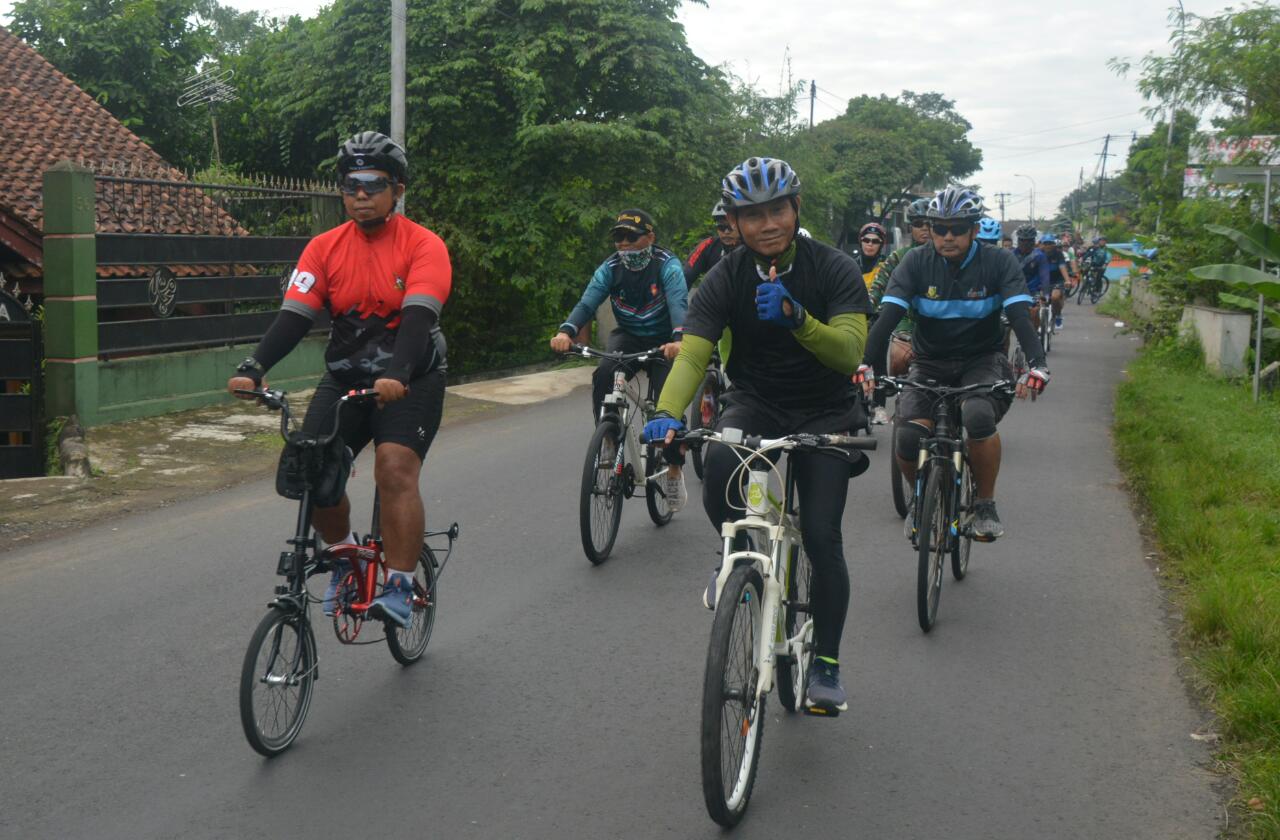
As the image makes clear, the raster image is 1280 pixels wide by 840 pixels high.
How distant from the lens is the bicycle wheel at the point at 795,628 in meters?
4.63

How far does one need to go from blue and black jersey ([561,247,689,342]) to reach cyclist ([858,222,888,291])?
5011mm

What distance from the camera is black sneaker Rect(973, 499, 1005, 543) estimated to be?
275 inches

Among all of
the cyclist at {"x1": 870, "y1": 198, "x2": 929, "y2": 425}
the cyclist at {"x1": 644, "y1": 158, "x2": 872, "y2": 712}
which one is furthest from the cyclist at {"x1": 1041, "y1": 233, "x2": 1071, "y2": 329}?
the cyclist at {"x1": 644, "y1": 158, "x2": 872, "y2": 712}

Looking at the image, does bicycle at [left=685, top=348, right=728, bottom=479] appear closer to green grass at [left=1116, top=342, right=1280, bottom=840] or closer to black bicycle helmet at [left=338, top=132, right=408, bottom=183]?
green grass at [left=1116, top=342, right=1280, bottom=840]

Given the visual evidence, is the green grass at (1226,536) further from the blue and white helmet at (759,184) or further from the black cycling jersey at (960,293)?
the blue and white helmet at (759,184)

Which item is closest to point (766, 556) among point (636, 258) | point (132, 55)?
point (636, 258)

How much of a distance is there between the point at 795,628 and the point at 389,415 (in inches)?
64.1

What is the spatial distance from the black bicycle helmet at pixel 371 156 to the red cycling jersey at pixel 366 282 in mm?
208

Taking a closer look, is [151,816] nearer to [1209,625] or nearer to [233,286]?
[1209,625]

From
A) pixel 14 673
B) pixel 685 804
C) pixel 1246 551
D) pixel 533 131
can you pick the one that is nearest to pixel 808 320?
pixel 685 804

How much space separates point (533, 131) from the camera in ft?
72.3

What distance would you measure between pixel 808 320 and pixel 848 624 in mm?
2437

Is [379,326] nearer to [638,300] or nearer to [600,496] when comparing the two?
[600,496]

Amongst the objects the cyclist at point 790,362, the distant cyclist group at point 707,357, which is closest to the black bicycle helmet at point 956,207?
the distant cyclist group at point 707,357
